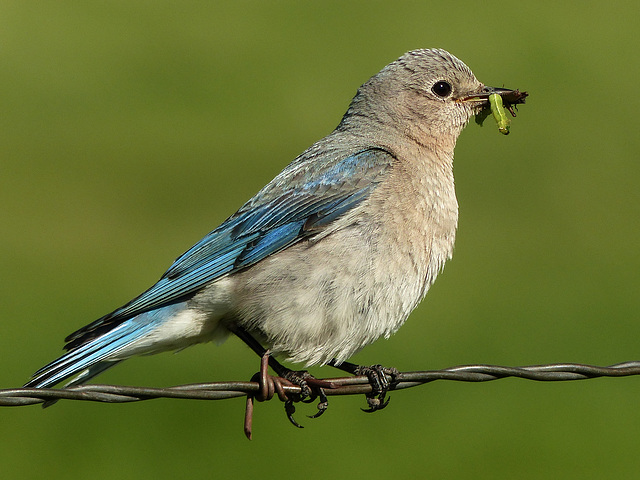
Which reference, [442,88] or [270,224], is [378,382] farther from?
[442,88]

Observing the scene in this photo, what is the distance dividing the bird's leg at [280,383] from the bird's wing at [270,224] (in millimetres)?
393

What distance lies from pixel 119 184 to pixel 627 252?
6989 mm

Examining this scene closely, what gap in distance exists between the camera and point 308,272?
19.7ft

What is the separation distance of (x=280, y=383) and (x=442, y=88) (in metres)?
2.51

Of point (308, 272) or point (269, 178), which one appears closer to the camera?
point (308, 272)

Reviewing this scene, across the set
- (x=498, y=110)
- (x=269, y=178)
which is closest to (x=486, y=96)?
(x=498, y=110)

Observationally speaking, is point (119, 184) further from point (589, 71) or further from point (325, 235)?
point (325, 235)

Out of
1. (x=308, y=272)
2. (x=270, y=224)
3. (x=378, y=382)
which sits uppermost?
(x=270, y=224)

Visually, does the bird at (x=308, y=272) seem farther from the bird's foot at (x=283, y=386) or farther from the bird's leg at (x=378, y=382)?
the bird's foot at (x=283, y=386)

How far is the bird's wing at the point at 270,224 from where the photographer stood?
6117mm

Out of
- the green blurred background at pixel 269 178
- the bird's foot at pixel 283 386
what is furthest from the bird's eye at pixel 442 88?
the green blurred background at pixel 269 178

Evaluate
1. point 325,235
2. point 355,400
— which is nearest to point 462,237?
point 355,400

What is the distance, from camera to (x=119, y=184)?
15617mm

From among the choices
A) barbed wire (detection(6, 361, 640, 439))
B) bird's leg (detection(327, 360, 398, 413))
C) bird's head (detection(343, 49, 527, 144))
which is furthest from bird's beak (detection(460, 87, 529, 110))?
barbed wire (detection(6, 361, 640, 439))
